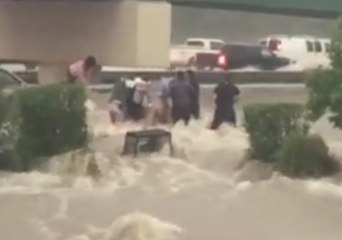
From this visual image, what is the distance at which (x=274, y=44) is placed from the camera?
55.5 metres

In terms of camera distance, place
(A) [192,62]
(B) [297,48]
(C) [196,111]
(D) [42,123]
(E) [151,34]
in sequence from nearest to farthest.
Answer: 1. (D) [42,123]
2. (C) [196,111]
3. (E) [151,34]
4. (A) [192,62]
5. (B) [297,48]

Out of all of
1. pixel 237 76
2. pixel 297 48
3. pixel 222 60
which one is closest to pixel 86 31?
pixel 237 76

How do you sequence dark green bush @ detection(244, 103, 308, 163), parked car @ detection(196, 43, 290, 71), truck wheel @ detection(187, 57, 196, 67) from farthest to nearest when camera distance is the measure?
parked car @ detection(196, 43, 290, 71), truck wheel @ detection(187, 57, 196, 67), dark green bush @ detection(244, 103, 308, 163)

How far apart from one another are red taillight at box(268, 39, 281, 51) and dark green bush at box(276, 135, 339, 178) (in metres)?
35.4

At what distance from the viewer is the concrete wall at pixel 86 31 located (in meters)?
33.6

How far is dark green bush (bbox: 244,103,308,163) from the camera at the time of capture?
67.7 ft

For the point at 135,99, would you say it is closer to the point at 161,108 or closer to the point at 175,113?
the point at 161,108

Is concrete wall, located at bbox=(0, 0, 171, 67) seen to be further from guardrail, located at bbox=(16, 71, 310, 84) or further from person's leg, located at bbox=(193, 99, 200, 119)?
person's leg, located at bbox=(193, 99, 200, 119)

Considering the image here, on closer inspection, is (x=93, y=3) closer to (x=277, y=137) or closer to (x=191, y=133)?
(x=191, y=133)

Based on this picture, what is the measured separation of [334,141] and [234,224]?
7623 millimetres

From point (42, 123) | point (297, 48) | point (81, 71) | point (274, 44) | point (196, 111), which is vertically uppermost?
point (81, 71)

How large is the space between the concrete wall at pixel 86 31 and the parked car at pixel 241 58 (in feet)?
59.9

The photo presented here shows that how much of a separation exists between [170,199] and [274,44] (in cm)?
3750

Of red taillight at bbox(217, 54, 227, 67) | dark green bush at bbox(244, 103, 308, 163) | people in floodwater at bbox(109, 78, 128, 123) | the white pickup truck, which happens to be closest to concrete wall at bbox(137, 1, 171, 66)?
people in floodwater at bbox(109, 78, 128, 123)
